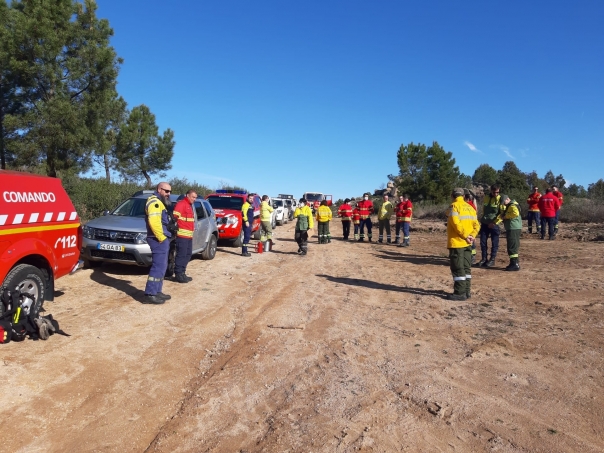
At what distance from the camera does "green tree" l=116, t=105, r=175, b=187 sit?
32031 mm

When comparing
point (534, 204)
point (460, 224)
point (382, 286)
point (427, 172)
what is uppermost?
point (427, 172)

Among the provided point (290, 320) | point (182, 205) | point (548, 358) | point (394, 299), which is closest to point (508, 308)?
point (394, 299)

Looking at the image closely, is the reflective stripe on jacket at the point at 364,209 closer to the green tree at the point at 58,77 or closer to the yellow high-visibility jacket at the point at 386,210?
the yellow high-visibility jacket at the point at 386,210

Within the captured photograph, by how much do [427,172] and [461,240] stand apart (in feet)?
145

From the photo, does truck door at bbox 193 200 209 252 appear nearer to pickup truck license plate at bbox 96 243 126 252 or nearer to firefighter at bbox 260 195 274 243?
pickup truck license plate at bbox 96 243 126 252

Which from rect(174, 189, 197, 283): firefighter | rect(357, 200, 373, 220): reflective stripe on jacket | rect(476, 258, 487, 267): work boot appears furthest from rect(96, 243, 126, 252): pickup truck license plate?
rect(357, 200, 373, 220): reflective stripe on jacket

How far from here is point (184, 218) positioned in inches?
341

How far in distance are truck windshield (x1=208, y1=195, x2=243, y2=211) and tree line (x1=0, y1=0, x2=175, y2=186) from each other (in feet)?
24.1

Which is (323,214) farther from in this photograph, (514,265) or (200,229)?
(514,265)

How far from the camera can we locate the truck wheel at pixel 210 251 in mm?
11591

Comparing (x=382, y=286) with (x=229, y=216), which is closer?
(x=382, y=286)

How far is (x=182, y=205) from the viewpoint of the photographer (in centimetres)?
875

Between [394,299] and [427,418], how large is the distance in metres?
4.26

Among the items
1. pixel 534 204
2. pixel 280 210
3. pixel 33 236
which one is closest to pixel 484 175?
pixel 280 210
